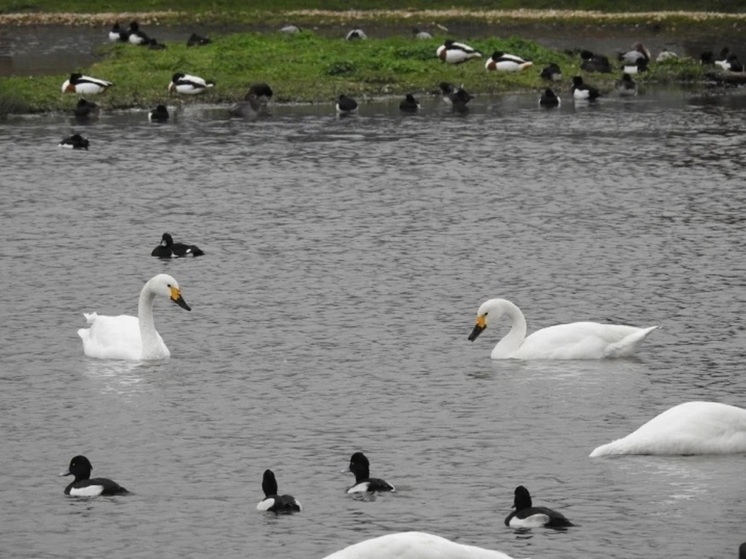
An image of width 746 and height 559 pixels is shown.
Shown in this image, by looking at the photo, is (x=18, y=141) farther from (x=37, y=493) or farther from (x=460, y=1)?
(x=460, y=1)

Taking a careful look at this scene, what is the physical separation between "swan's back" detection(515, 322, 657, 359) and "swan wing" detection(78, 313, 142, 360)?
505cm

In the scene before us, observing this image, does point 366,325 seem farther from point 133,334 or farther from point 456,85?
point 456,85

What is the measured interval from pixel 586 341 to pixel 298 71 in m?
30.4

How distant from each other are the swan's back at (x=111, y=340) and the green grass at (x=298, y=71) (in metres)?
23.5

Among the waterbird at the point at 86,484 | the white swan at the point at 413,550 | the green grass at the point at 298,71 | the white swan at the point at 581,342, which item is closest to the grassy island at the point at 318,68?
the green grass at the point at 298,71

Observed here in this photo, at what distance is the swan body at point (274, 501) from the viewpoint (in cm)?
1630

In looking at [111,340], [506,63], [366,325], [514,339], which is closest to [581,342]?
[514,339]

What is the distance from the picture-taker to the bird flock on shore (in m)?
45.5

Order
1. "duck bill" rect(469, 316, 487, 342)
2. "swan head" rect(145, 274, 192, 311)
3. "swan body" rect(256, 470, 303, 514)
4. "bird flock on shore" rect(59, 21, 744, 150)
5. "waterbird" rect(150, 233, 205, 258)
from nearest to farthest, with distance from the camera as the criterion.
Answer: "swan body" rect(256, 470, 303, 514), "duck bill" rect(469, 316, 487, 342), "swan head" rect(145, 274, 192, 311), "waterbird" rect(150, 233, 205, 258), "bird flock on shore" rect(59, 21, 744, 150)

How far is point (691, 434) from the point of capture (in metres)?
18.0

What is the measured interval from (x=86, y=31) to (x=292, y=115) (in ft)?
69.1

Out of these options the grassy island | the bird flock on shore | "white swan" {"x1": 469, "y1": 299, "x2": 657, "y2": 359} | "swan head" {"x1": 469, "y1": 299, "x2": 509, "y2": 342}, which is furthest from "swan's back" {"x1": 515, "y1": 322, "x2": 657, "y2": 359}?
the grassy island

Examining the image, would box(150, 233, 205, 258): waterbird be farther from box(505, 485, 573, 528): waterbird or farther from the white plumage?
the white plumage

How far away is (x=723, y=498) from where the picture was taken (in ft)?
54.6
